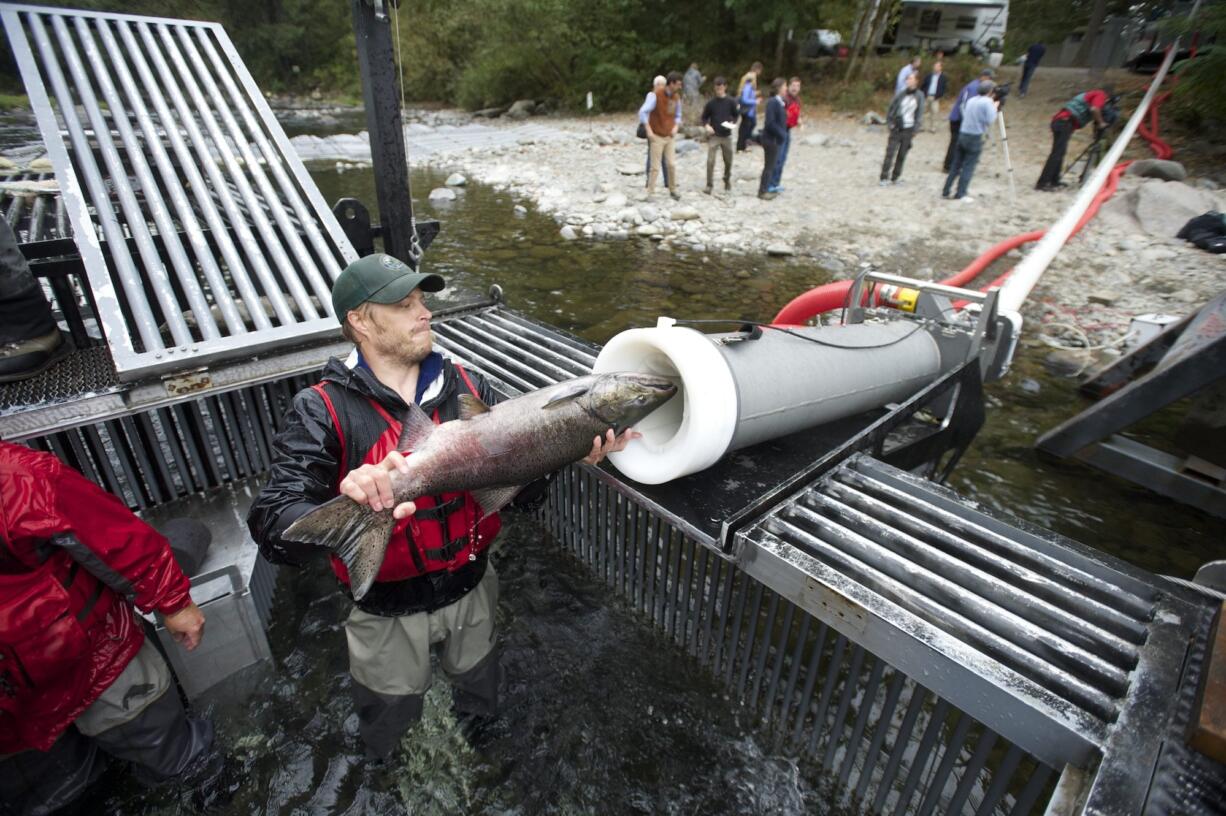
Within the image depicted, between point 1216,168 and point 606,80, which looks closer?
point 1216,168

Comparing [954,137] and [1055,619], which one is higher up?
[954,137]

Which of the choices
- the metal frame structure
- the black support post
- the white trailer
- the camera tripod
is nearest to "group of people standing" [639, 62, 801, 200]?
the camera tripod

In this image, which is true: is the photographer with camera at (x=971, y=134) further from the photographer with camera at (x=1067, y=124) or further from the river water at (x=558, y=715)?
the river water at (x=558, y=715)

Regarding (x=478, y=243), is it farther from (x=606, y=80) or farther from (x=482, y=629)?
(x=606, y=80)

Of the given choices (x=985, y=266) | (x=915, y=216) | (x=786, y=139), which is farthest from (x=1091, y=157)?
(x=985, y=266)

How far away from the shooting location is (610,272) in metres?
11.7

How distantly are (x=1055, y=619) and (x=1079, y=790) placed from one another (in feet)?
2.17

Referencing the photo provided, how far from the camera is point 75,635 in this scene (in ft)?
7.95

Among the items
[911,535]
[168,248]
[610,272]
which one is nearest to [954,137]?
[610,272]

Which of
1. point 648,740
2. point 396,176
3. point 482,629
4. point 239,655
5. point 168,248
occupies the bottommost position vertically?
point 648,740

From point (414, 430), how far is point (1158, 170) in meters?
18.3

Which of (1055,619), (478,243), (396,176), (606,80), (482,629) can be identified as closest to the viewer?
(1055,619)

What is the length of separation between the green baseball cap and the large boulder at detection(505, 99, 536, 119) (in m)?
38.8

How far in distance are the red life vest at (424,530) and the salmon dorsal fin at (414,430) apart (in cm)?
9
